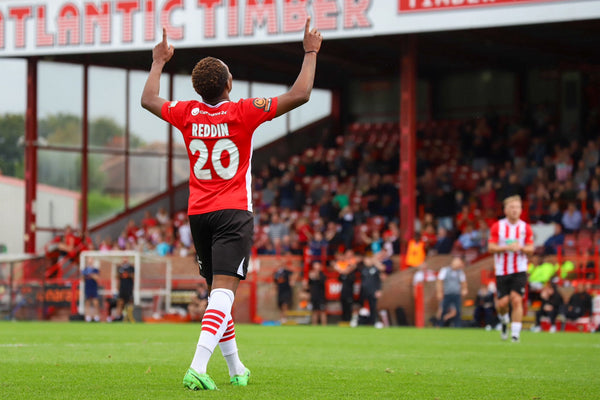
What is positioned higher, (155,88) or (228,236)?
(155,88)

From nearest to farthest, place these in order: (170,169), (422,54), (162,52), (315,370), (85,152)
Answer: (162,52)
(315,370)
(422,54)
(85,152)
(170,169)

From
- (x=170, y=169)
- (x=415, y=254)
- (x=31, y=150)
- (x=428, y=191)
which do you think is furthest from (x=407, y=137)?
(x=170, y=169)

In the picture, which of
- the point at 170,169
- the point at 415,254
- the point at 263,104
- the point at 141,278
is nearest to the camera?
the point at 263,104

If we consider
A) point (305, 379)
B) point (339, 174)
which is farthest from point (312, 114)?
point (305, 379)

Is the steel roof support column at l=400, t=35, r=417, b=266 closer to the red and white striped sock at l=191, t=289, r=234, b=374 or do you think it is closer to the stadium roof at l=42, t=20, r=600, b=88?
the stadium roof at l=42, t=20, r=600, b=88

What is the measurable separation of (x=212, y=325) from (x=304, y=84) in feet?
5.51

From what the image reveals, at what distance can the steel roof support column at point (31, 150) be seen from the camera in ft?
104

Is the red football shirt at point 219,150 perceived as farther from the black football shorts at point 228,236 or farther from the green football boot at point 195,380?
the green football boot at point 195,380

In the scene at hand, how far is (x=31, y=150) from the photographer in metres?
32.0

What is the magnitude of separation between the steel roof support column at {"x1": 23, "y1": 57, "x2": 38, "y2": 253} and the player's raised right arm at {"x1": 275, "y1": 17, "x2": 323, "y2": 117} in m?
26.3

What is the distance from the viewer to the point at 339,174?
33.5 metres

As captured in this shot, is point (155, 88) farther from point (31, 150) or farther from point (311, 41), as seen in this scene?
point (31, 150)

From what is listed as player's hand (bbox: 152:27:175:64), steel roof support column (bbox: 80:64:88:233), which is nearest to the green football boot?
player's hand (bbox: 152:27:175:64)

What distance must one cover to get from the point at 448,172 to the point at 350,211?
428cm
